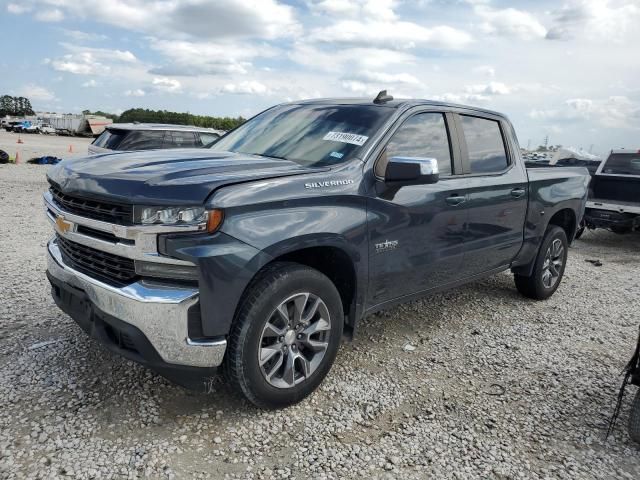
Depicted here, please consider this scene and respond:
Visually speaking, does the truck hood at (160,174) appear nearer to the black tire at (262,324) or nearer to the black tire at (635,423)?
the black tire at (262,324)

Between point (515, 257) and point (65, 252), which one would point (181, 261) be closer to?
point (65, 252)

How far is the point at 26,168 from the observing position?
1683cm

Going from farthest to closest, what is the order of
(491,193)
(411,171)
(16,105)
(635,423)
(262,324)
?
(16,105)
(491,193)
(411,171)
(635,423)
(262,324)

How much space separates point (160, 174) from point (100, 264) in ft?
2.02

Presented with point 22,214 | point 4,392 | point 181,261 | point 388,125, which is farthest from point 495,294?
point 22,214

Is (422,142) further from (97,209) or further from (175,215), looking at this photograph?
(97,209)

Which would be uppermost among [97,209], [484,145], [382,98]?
[382,98]

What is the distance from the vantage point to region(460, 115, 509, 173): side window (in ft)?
14.2

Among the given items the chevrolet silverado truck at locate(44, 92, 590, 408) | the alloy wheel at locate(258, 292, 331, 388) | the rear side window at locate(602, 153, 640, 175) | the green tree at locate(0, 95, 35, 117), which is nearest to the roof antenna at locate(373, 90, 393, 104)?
the chevrolet silverado truck at locate(44, 92, 590, 408)

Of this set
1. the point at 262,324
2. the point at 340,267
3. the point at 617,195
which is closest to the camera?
the point at 262,324

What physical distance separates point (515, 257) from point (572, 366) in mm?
1255

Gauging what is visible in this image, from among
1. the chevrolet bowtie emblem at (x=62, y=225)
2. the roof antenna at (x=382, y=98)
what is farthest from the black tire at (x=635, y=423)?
the chevrolet bowtie emblem at (x=62, y=225)

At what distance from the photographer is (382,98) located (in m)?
3.93

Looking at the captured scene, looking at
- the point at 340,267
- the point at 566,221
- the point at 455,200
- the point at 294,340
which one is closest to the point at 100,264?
the point at 294,340
